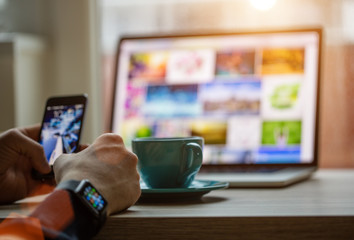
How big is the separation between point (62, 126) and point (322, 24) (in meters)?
0.92

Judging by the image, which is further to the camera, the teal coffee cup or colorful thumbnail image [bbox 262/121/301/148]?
colorful thumbnail image [bbox 262/121/301/148]

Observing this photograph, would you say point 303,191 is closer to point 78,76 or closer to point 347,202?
point 347,202

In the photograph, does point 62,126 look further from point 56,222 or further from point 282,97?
point 282,97

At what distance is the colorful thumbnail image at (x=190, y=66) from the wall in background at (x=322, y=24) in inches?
11.9

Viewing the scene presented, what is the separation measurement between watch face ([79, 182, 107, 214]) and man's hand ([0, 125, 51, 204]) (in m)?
0.21

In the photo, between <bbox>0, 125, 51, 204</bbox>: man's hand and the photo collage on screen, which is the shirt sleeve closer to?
<bbox>0, 125, 51, 204</bbox>: man's hand

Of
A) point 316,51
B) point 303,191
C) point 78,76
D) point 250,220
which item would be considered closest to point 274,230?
point 250,220

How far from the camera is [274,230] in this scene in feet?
1.89

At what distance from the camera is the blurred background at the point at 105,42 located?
1.49 metres

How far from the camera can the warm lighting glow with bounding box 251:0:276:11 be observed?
1546 mm

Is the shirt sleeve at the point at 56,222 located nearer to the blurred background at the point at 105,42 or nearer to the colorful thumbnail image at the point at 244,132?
the colorful thumbnail image at the point at 244,132

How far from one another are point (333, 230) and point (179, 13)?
1129 mm

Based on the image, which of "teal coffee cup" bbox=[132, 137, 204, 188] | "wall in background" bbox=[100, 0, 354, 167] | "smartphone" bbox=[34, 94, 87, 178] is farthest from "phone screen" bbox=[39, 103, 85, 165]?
"wall in background" bbox=[100, 0, 354, 167]

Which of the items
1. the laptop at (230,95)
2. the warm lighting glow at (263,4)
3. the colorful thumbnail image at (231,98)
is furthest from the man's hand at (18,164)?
the warm lighting glow at (263,4)
